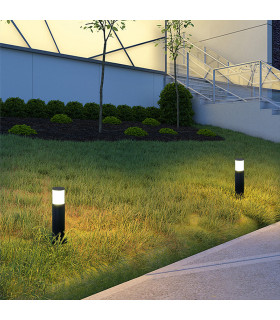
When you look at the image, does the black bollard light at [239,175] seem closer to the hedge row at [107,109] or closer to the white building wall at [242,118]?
the white building wall at [242,118]

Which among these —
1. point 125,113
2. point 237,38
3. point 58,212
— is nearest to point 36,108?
point 125,113

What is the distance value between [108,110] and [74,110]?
194 centimetres

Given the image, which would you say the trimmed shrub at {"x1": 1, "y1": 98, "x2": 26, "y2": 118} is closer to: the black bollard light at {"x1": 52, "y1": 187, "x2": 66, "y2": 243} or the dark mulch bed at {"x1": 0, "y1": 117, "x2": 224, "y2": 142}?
the dark mulch bed at {"x1": 0, "y1": 117, "x2": 224, "y2": 142}

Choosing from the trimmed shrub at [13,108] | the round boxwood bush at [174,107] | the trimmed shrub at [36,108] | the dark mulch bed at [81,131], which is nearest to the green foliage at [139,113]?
the round boxwood bush at [174,107]

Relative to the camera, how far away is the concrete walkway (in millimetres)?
2979

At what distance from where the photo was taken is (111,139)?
1175 cm

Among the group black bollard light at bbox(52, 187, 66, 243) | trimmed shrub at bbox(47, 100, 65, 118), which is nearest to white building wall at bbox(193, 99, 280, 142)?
trimmed shrub at bbox(47, 100, 65, 118)

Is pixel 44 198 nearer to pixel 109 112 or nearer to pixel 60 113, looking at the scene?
pixel 60 113

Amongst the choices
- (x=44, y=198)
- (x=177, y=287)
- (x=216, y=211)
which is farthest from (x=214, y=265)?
(x=44, y=198)

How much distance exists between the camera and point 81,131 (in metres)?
12.8

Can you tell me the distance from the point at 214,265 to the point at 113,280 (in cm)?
111

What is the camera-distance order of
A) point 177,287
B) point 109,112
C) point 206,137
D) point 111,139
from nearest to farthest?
point 177,287 < point 111,139 < point 206,137 < point 109,112

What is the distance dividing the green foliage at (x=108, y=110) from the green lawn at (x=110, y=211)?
26.2 feet

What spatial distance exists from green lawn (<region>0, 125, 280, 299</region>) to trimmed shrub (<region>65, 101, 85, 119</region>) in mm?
6722
